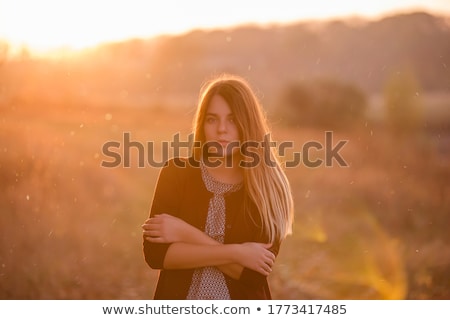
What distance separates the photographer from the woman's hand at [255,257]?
2.09 meters

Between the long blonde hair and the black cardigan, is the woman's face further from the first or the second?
the black cardigan

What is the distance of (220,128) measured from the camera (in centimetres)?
220

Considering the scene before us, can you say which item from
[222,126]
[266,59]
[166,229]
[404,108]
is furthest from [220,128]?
[266,59]

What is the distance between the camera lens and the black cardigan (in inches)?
84.1

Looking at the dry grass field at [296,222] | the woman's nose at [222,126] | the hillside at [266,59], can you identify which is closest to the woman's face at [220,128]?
the woman's nose at [222,126]

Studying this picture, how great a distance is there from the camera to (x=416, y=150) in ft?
34.4

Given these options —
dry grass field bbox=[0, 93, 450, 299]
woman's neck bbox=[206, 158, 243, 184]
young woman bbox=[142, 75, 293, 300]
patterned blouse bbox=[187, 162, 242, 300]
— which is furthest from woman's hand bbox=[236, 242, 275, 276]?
dry grass field bbox=[0, 93, 450, 299]

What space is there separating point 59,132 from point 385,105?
6776 millimetres

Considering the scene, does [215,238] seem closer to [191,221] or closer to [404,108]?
[191,221]
